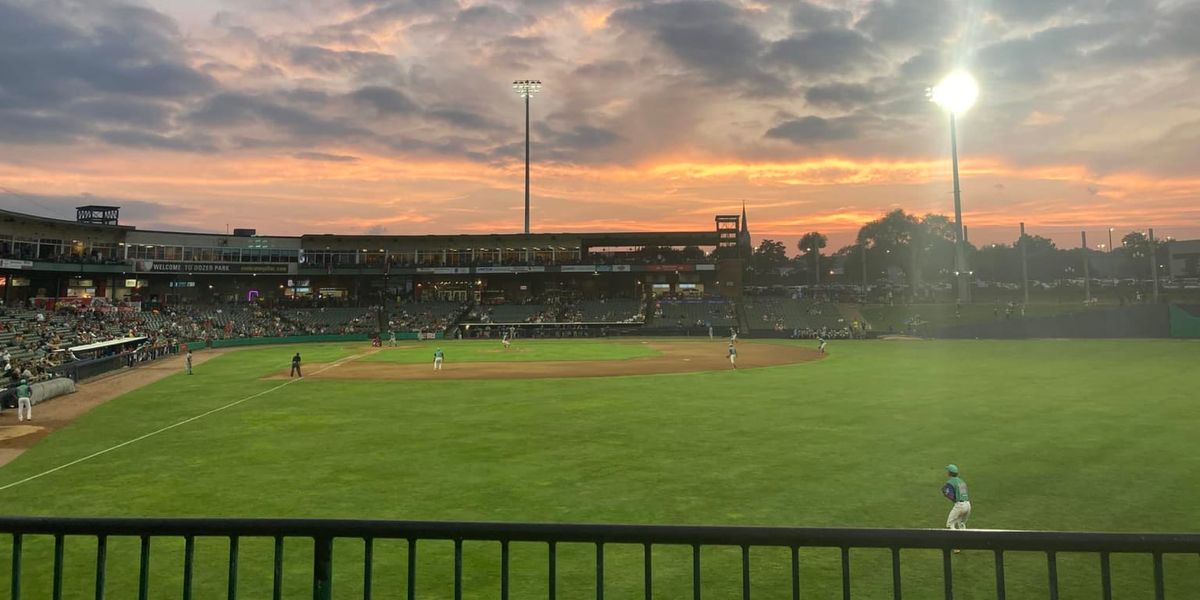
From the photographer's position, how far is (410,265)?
9331 cm

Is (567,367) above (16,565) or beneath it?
beneath

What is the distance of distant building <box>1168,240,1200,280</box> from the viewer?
101825mm

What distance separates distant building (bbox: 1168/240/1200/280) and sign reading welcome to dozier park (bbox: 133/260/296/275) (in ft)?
464


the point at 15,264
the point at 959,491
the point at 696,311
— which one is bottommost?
the point at 959,491

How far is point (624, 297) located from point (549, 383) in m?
62.4

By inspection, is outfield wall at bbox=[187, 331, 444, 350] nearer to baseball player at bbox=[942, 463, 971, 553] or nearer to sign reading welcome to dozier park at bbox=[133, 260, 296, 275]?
sign reading welcome to dozier park at bbox=[133, 260, 296, 275]

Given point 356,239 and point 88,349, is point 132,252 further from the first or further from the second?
point 88,349

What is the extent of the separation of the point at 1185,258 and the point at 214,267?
15050cm

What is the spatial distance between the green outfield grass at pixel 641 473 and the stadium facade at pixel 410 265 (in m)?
63.2

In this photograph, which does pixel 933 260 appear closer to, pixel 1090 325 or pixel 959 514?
pixel 1090 325

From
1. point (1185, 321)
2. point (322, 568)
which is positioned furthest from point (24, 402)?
point (1185, 321)

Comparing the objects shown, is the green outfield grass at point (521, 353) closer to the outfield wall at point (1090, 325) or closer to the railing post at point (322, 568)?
the outfield wall at point (1090, 325)

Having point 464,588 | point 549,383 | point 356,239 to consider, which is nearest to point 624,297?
point 356,239

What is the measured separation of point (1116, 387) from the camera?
89.6ft
